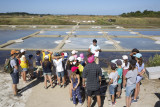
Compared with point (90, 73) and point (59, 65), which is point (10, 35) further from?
point (90, 73)

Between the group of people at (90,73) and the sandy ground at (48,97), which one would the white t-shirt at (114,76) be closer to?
the group of people at (90,73)

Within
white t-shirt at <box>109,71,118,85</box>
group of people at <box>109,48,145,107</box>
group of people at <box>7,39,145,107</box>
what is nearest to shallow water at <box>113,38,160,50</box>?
group of people at <box>7,39,145,107</box>

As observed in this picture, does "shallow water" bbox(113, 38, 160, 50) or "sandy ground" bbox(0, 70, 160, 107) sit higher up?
"shallow water" bbox(113, 38, 160, 50)

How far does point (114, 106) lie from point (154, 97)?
1.59 m

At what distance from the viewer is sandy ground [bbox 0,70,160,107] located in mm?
4449

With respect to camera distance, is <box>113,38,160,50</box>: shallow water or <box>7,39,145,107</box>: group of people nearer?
<box>7,39,145,107</box>: group of people

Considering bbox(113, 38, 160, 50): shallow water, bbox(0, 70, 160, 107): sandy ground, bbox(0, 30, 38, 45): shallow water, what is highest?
bbox(0, 30, 38, 45): shallow water

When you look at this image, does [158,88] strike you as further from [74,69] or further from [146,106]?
[74,69]

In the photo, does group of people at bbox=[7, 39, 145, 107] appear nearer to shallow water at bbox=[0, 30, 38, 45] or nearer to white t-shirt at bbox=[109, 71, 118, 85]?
white t-shirt at bbox=[109, 71, 118, 85]

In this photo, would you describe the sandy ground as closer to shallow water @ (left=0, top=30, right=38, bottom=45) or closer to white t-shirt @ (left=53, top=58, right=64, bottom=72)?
white t-shirt @ (left=53, top=58, right=64, bottom=72)

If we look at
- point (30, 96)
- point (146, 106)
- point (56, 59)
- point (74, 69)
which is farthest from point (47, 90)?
point (146, 106)

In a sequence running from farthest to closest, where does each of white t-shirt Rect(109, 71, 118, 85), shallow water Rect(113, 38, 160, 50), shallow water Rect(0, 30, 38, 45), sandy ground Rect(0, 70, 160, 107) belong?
shallow water Rect(0, 30, 38, 45), shallow water Rect(113, 38, 160, 50), sandy ground Rect(0, 70, 160, 107), white t-shirt Rect(109, 71, 118, 85)

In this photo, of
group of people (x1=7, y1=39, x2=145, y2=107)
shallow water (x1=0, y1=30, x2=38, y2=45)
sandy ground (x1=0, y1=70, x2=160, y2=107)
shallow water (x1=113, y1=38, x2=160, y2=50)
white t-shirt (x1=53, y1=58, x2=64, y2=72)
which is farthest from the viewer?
shallow water (x1=0, y1=30, x2=38, y2=45)

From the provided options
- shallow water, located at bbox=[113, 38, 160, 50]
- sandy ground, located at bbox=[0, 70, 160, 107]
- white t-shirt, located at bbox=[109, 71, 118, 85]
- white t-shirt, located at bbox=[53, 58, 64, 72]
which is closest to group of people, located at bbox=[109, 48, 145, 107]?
white t-shirt, located at bbox=[109, 71, 118, 85]
